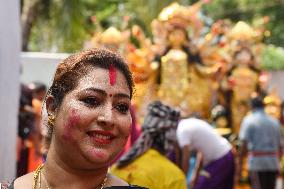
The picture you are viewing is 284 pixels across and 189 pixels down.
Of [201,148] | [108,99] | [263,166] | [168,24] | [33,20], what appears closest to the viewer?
[108,99]

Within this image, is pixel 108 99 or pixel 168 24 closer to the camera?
pixel 108 99

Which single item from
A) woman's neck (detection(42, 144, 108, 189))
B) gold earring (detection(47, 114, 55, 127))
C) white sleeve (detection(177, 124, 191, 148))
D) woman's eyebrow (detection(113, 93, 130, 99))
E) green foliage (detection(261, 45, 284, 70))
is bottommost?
green foliage (detection(261, 45, 284, 70))

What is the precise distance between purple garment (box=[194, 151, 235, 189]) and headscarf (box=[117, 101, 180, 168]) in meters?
1.82

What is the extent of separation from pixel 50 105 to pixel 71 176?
22cm

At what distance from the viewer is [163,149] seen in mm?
4012

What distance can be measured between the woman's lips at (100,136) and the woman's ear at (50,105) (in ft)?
0.51

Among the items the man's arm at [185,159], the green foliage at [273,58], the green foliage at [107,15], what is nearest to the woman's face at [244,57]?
the green foliage at [107,15]

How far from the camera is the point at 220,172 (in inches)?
243

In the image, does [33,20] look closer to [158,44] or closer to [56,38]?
[56,38]

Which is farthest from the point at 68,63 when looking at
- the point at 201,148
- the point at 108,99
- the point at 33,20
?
the point at 33,20

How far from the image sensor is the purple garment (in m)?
6.14

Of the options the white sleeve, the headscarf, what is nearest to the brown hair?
the headscarf

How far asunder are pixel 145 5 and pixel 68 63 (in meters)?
13.6

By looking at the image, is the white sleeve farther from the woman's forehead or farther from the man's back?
the woman's forehead
